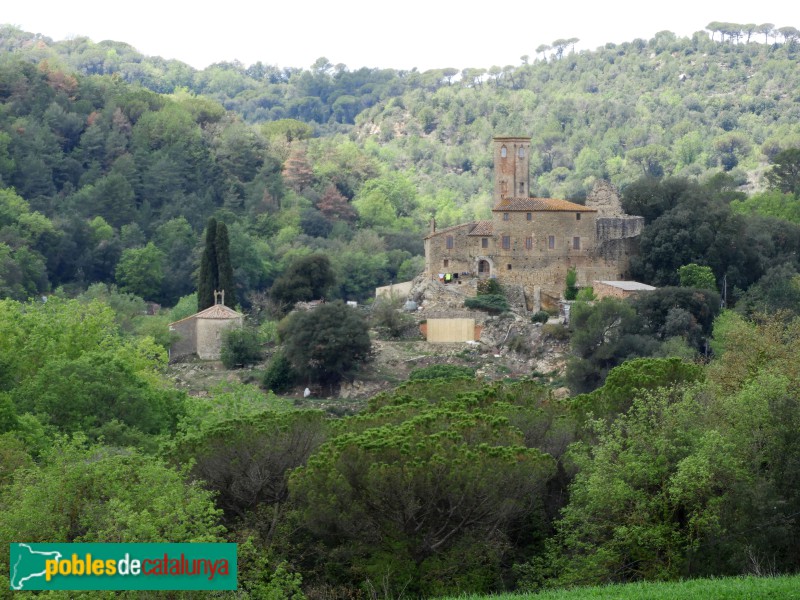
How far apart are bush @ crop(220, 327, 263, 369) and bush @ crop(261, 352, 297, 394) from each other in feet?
9.02

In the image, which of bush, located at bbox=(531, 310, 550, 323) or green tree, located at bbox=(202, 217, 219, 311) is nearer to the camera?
bush, located at bbox=(531, 310, 550, 323)

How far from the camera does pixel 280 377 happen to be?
210 ft

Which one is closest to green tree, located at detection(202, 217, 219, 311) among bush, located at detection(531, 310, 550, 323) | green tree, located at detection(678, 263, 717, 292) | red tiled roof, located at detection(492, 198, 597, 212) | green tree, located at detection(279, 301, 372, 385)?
green tree, located at detection(279, 301, 372, 385)

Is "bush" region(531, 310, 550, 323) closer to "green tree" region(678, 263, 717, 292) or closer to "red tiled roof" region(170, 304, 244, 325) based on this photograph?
"green tree" region(678, 263, 717, 292)

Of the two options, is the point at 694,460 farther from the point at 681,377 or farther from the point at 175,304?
the point at 175,304

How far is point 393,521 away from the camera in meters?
30.7

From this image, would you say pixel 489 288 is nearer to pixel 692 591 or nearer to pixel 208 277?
pixel 208 277

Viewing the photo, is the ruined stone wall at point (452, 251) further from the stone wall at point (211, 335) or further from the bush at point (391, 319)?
the stone wall at point (211, 335)

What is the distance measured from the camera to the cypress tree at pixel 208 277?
2928 inches

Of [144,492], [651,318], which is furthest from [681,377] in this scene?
[651,318]

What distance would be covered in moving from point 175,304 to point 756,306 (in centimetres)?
3568

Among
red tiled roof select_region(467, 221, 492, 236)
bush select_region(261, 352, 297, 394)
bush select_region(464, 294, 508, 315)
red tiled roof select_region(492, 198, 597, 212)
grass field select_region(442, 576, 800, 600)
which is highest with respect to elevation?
red tiled roof select_region(492, 198, 597, 212)

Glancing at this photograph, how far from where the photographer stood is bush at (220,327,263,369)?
66.6m

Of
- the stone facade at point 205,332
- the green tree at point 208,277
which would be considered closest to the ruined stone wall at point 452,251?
the stone facade at point 205,332
